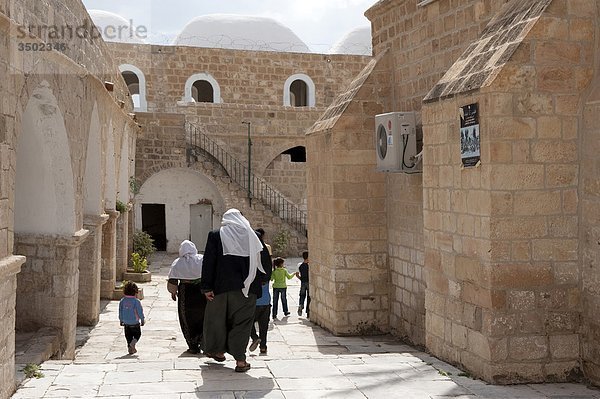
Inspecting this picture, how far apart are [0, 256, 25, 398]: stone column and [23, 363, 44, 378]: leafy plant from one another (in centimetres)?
41

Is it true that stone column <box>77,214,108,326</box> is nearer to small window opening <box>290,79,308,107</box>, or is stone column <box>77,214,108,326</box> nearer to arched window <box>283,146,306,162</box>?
arched window <box>283,146,306,162</box>

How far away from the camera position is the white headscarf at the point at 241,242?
623 centimetres

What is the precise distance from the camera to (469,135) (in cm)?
591

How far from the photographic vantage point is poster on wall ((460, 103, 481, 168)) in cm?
579

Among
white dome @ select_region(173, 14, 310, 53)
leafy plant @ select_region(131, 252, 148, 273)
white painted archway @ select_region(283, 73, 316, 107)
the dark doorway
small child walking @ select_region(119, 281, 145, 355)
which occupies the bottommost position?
leafy plant @ select_region(131, 252, 148, 273)

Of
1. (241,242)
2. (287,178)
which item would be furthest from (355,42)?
(241,242)

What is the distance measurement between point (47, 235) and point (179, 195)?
12.8m

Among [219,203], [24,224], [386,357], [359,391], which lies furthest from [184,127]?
[359,391]

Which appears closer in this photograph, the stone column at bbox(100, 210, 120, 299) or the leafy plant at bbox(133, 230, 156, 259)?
the stone column at bbox(100, 210, 120, 299)

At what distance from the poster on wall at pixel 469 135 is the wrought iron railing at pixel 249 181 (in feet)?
47.6

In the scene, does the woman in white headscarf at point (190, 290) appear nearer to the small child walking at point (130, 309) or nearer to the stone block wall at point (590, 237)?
the small child walking at point (130, 309)

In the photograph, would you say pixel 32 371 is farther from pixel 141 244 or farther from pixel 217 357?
pixel 141 244

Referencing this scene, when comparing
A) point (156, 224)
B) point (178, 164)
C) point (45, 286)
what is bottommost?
point (45, 286)

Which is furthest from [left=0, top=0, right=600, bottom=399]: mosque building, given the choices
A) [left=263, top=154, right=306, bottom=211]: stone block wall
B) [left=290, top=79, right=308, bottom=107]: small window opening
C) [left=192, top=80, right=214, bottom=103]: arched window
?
[left=290, top=79, right=308, bottom=107]: small window opening
